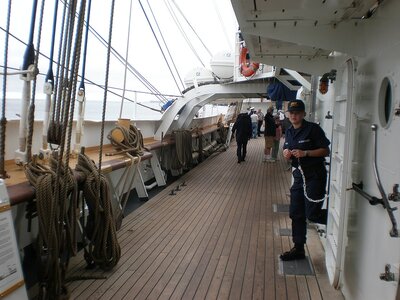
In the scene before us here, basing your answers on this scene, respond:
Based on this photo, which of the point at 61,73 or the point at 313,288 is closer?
the point at 61,73

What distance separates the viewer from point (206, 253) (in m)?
3.47

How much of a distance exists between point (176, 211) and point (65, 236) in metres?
2.39

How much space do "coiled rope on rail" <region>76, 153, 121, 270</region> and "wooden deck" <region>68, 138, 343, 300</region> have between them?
122mm

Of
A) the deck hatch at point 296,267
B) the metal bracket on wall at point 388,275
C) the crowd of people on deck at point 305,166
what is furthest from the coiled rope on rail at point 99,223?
the metal bracket on wall at point 388,275

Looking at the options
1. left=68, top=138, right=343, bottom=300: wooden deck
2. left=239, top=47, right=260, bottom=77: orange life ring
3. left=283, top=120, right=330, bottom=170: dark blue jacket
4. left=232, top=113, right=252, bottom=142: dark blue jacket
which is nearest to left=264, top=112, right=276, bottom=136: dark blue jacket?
left=232, top=113, right=252, bottom=142: dark blue jacket

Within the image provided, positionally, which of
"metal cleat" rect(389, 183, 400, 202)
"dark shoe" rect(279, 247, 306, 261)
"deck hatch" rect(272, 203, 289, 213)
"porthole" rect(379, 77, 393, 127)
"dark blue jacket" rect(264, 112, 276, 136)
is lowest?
"dark shoe" rect(279, 247, 306, 261)

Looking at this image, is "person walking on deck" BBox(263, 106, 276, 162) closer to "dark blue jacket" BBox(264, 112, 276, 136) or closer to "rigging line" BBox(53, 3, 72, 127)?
"dark blue jacket" BBox(264, 112, 276, 136)

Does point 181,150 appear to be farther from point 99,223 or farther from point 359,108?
point 359,108

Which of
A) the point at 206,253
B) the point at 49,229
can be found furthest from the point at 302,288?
the point at 49,229

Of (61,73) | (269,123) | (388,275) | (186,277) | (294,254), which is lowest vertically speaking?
(186,277)

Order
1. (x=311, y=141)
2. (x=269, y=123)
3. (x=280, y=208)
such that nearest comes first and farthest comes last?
(x=311, y=141) < (x=280, y=208) < (x=269, y=123)

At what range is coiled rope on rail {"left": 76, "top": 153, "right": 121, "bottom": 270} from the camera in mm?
2994

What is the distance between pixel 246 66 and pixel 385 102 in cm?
659

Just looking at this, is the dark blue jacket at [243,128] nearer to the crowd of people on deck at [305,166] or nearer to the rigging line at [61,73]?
the crowd of people on deck at [305,166]
